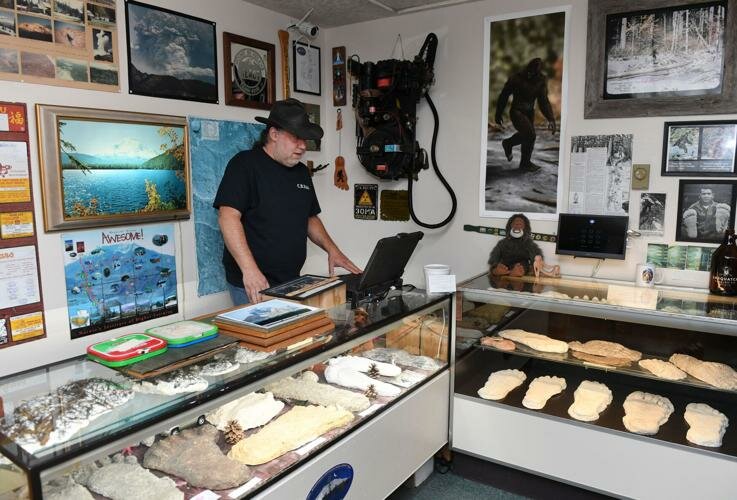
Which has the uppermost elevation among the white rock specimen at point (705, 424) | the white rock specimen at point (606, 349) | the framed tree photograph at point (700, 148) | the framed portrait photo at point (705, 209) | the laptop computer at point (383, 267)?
the framed tree photograph at point (700, 148)

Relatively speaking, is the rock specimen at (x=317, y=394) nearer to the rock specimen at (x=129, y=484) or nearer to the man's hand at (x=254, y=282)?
the rock specimen at (x=129, y=484)

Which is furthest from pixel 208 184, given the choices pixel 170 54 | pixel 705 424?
pixel 705 424

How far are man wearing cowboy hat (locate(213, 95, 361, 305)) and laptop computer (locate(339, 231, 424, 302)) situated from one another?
2.16ft

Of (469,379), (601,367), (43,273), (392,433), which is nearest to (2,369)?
(43,273)

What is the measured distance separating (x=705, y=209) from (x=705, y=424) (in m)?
1.14

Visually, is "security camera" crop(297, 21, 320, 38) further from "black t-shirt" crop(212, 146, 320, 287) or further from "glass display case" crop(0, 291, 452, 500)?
"glass display case" crop(0, 291, 452, 500)

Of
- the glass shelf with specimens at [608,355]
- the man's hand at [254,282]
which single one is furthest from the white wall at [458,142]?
the man's hand at [254,282]

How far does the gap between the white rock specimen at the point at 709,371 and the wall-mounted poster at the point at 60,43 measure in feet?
10.2

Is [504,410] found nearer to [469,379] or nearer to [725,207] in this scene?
[469,379]

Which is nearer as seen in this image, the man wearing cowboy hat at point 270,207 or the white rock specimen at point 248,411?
the white rock specimen at point 248,411

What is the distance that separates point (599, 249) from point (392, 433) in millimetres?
1661

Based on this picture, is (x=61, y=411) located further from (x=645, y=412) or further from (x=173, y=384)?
(x=645, y=412)

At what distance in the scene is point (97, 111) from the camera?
2.68 metres

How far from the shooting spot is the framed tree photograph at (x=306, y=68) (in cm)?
386
